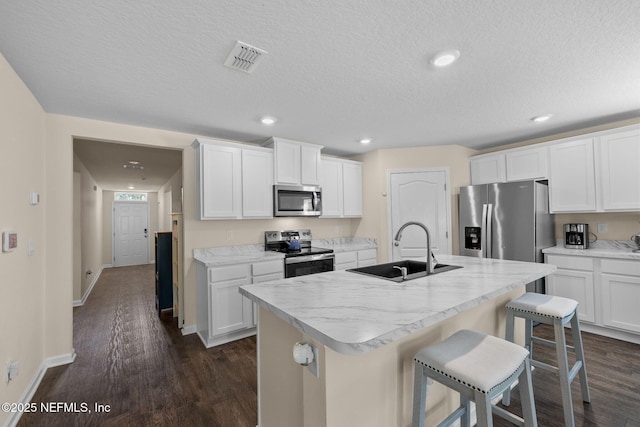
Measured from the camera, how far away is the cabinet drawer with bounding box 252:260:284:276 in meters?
3.23

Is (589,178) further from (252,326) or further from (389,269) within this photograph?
(252,326)

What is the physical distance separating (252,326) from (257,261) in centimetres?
75

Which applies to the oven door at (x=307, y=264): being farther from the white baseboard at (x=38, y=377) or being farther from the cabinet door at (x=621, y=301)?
the cabinet door at (x=621, y=301)

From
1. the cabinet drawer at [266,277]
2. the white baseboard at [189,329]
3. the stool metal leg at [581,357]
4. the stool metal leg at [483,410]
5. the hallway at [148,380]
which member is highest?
the cabinet drawer at [266,277]

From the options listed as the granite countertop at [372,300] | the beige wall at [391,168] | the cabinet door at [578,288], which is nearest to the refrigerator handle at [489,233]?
the beige wall at [391,168]

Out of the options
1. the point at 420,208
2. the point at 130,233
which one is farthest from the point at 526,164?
the point at 130,233

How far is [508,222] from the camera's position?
3535 mm

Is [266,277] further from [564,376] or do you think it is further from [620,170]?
[620,170]

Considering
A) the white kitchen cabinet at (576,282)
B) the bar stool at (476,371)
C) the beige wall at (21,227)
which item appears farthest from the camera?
the white kitchen cabinet at (576,282)

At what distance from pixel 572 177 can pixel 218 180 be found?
4.22 meters

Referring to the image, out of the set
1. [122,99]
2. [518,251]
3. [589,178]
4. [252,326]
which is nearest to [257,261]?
[252,326]

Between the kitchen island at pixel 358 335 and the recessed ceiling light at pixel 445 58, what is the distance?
4.80 ft

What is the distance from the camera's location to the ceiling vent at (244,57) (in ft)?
5.78

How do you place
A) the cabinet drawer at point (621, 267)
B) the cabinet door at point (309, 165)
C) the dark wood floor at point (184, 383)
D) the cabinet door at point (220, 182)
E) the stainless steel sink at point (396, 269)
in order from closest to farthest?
the dark wood floor at point (184, 383)
the stainless steel sink at point (396, 269)
the cabinet drawer at point (621, 267)
the cabinet door at point (220, 182)
the cabinet door at point (309, 165)
